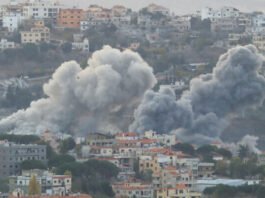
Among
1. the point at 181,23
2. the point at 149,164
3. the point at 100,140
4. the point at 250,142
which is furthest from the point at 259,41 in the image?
the point at 149,164

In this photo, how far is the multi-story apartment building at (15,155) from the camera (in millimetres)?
98750

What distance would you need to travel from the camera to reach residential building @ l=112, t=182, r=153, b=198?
9394 cm

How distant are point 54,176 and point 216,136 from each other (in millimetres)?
22716

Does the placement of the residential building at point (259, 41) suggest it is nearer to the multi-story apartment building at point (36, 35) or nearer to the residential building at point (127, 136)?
the multi-story apartment building at point (36, 35)

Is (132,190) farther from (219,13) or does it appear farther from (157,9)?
(157,9)

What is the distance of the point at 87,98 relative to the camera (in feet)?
Answer: 384

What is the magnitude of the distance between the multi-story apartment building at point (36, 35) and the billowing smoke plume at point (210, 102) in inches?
979

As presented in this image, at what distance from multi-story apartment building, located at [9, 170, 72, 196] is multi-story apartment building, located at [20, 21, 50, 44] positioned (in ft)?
166

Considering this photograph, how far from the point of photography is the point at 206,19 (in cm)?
15712

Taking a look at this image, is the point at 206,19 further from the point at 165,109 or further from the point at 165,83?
the point at 165,109

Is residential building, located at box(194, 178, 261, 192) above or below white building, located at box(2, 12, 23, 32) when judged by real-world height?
above


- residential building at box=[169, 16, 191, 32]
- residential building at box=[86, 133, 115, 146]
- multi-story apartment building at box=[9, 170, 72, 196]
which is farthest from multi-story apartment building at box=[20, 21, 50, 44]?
multi-story apartment building at box=[9, 170, 72, 196]

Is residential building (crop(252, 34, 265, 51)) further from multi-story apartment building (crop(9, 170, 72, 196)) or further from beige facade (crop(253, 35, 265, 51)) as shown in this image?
multi-story apartment building (crop(9, 170, 72, 196))

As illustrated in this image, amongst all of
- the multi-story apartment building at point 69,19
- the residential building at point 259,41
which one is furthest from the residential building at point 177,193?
the multi-story apartment building at point 69,19
